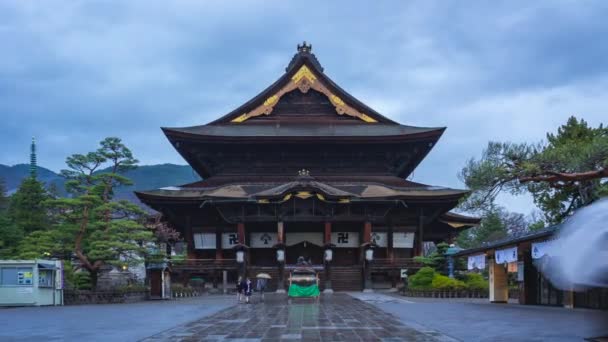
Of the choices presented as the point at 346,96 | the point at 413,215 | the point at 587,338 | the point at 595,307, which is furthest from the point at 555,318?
the point at 346,96

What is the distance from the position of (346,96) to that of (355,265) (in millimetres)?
13788

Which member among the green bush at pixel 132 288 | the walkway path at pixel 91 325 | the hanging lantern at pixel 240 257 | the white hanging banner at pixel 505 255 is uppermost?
the white hanging banner at pixel 505 255

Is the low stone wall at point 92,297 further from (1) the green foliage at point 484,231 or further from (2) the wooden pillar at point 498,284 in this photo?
(1) the green foliage at point 484,231

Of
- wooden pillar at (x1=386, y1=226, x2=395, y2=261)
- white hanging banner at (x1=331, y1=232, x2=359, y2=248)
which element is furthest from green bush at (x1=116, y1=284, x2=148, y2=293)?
wooden pillar at (x1=386, y1=226, x2=395, y2=261)

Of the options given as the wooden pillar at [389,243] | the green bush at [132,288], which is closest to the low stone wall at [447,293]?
the wooden pillar at [389,243]

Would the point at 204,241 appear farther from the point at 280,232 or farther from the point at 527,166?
the point at 527,166

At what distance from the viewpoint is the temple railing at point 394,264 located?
47.4 meters

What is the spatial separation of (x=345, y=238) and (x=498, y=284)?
19.3m

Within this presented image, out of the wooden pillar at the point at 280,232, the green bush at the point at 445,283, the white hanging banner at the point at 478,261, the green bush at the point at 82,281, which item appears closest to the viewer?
the white hanging banner at the point at 478,261

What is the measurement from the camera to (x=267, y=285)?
155 ft

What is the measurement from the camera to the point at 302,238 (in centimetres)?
5250

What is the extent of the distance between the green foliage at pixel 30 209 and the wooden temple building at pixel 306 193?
6.94 m

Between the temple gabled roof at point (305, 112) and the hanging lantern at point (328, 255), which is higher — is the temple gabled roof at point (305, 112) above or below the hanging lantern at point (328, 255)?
above

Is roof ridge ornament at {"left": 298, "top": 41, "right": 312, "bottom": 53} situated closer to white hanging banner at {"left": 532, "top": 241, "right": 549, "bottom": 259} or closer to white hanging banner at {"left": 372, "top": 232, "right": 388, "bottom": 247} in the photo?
white hanging banner at {"left": 372, "top": 232, "right": 388, "bottom": 247}
